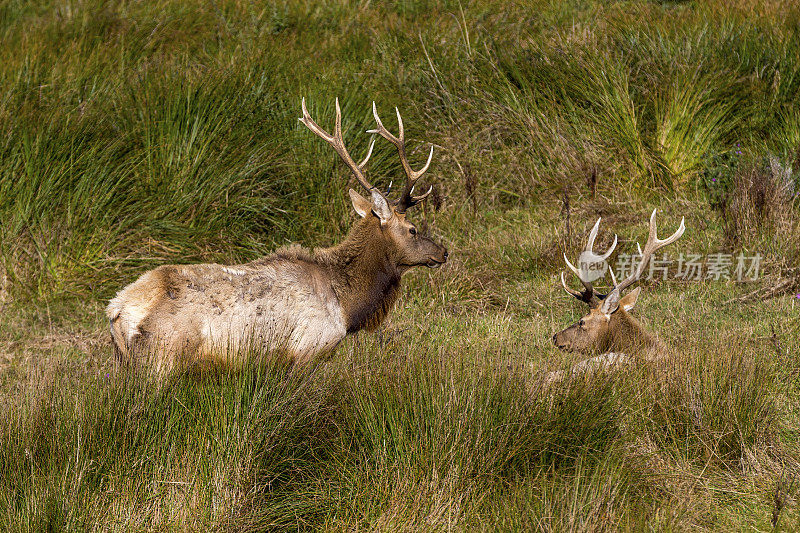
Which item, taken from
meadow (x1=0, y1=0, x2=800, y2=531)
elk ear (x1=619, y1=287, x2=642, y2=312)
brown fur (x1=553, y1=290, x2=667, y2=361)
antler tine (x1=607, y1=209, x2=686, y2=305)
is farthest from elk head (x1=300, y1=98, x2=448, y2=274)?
elk ear (x1=619, y1=287, x2=642, y2=312)

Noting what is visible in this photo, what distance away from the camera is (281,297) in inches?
241

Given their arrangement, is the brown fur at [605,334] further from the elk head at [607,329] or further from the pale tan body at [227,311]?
the pale tan body at [227,311]

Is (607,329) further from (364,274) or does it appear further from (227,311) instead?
(227,311)

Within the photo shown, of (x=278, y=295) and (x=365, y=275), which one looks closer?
(x=278, y=295)

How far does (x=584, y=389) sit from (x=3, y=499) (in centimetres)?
280

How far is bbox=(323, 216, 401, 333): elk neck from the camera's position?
6570 millimetres

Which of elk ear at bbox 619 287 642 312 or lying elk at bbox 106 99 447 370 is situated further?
elk ear at bbox 619 287 642 312

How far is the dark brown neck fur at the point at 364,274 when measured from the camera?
259 inches

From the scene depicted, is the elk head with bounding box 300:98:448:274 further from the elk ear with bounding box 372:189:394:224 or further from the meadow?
the meadow

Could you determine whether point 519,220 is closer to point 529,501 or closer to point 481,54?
point 481,54

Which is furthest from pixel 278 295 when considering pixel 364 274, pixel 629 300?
pixel 629 300

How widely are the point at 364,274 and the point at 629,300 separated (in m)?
2.00

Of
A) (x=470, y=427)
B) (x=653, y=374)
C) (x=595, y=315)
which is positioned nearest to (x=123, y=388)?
(x=470, y=427)

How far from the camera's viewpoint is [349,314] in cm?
651
